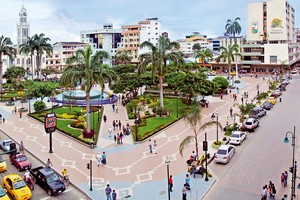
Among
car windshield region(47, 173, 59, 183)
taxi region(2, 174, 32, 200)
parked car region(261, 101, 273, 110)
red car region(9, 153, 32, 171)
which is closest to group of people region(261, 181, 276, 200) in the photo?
car windshield region(47, 173, 59, 183)

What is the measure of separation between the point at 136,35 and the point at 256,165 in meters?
100

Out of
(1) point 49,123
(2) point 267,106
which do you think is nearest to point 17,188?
(1) point 49,123

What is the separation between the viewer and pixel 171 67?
69000 millimetres

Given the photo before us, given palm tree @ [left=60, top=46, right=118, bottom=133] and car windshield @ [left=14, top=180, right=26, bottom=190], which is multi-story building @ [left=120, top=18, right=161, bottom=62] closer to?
palm tree @ [left=60, top=46, right=118, bottom=133]

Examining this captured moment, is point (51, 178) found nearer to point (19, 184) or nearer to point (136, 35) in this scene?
point (19, 184)

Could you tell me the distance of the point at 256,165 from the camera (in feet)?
90.6

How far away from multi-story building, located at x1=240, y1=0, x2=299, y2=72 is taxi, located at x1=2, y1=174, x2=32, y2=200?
9015 centimetres

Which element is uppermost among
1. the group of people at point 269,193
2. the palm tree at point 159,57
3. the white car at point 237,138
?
the palm tree at point 159,57

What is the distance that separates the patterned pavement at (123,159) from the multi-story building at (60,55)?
240 feet

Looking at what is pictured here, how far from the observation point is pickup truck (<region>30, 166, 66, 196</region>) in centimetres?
2331

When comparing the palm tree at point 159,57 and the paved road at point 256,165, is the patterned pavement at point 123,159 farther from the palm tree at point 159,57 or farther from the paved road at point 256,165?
the palm tree at point 159,57

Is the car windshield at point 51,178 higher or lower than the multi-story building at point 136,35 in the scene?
lower

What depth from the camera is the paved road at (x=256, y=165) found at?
75.5 ft

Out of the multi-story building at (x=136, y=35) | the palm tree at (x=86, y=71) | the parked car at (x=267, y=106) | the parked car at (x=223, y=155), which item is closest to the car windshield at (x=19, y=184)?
the palm tree at (x=86, y=71)
